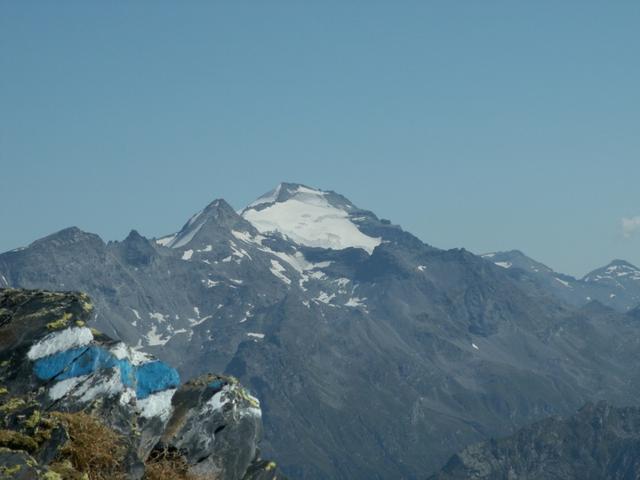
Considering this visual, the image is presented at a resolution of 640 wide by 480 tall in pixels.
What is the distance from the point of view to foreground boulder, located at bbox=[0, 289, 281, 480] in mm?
26031

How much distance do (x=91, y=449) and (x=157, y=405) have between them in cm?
542

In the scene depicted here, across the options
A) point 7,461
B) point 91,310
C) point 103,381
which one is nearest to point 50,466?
point 7,461

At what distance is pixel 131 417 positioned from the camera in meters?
30.3

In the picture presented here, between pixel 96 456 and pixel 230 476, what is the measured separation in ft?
27.8

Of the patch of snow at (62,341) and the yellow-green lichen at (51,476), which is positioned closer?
the yellow-green lichen at (51,476)

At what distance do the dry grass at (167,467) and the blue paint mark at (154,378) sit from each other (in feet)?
6.29

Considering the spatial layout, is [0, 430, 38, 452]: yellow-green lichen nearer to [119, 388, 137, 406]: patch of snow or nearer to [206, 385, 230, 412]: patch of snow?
[119, 388, 137, 406]: patch of snow

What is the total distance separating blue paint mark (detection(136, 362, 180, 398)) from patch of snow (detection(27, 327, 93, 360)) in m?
2.37

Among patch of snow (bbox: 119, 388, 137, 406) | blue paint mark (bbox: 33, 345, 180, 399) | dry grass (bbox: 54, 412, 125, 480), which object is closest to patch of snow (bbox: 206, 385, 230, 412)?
blue paint mark (bbox: 33, 345, 180, 399)

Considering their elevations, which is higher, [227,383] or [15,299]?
[15,299]

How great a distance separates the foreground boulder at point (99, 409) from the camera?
26.0m

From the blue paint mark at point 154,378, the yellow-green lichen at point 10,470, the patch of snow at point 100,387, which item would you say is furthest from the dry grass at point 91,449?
the blue paint mark at point 154,378

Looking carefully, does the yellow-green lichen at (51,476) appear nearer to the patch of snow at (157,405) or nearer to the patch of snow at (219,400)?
the patch of snow at (157,405)

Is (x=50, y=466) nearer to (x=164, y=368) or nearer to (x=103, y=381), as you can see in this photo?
(x=103, y=381)
